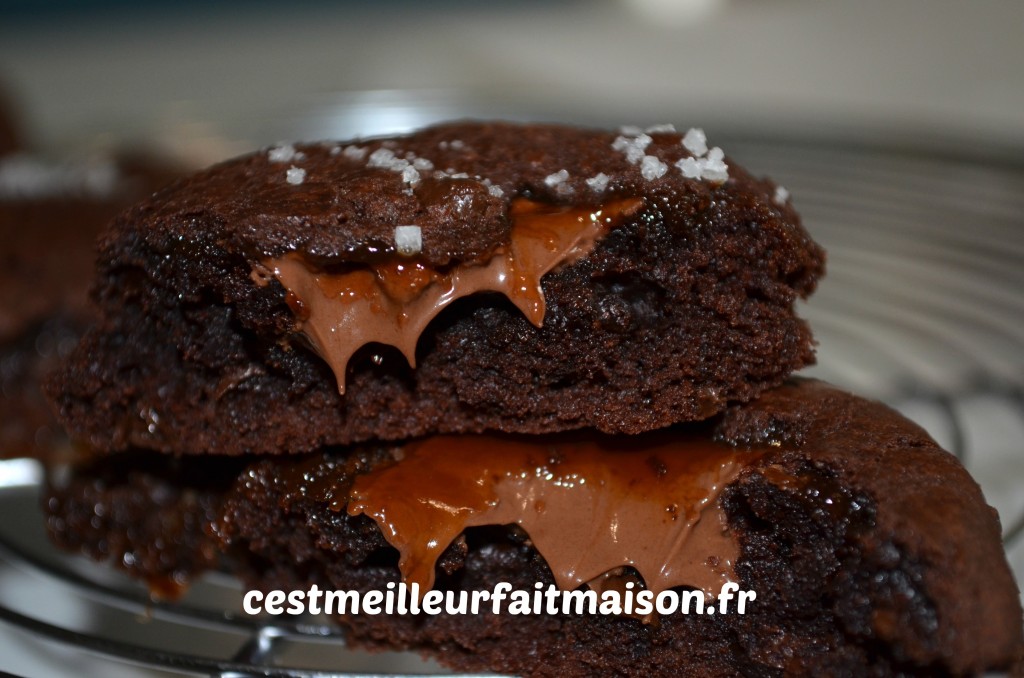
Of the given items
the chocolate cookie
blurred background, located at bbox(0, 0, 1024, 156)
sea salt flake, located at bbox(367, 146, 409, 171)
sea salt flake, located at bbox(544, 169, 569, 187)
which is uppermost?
blurred background, located at bbox(0, 0, 1024, 156)

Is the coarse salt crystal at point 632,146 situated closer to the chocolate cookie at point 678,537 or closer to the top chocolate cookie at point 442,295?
the top chocolate cookie at point 442,295

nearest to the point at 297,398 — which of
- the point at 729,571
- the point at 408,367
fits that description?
the point at 408,367

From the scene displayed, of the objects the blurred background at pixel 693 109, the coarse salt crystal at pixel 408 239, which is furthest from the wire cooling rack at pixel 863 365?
the coarse salt crystal at pixel 408 239

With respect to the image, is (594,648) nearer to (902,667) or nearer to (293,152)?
(902,667)

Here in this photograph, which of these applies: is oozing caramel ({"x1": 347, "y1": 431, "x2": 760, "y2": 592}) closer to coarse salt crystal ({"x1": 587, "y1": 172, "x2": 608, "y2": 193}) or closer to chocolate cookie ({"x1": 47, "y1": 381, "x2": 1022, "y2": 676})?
chocolate cookie ({"x1": 47, "y1": 381, "x2": 1022, "y2": 676})

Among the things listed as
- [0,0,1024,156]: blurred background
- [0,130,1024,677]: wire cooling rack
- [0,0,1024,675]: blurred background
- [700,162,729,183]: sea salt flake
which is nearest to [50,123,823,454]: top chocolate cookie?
[700,162,729,183]: sea salt flake

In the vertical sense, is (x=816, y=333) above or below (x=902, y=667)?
above
